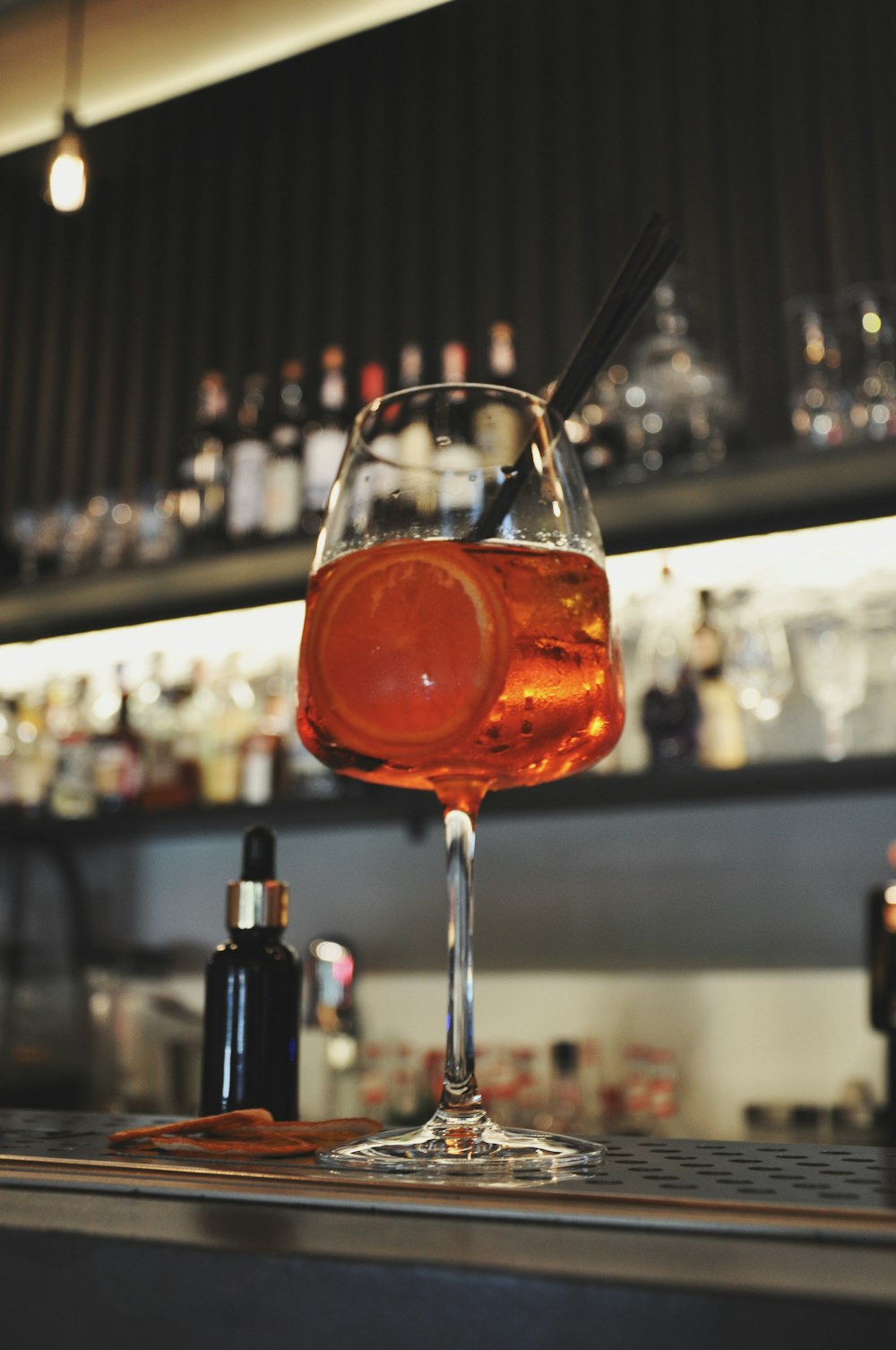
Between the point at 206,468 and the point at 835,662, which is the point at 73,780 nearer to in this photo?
the point at 206,468

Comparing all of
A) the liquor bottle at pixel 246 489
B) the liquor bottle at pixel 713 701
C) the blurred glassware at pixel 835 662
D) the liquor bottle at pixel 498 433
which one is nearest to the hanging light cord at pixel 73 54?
the liquor bottle at pixel 246 489

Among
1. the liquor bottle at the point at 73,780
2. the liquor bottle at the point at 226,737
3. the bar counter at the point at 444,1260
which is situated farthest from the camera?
the liquor bottle at the point at 73,780

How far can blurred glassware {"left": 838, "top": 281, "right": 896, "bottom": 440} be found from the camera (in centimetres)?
210

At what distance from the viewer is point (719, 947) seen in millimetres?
2379

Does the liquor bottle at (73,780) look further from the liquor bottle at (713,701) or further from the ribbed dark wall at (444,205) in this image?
the liquor bottle at (713,701)

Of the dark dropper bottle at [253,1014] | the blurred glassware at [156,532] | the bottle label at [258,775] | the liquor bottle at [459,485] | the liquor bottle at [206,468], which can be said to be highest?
the liquor bottle at [206,468]

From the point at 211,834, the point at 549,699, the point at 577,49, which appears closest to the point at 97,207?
the point at 577,49

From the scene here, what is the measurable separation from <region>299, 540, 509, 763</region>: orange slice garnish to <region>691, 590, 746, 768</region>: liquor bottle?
1.47 meters

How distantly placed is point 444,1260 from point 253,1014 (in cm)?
37

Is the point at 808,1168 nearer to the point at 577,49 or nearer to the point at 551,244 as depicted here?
the point at 551,244

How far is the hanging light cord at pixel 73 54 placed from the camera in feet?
10.7

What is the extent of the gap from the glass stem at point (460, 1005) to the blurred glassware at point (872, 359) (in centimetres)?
153

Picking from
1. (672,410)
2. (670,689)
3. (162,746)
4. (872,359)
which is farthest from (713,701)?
(162,746)

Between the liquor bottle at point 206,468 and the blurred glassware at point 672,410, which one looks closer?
the blurred glassware at point 672,410
